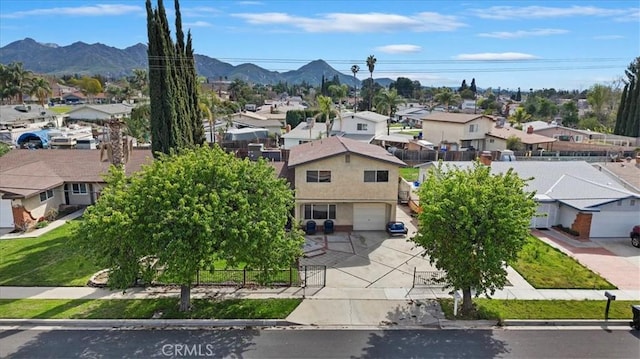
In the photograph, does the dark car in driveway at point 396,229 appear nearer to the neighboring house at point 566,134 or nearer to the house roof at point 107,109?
the neighboring house at point 566,134

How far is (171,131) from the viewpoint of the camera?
31.5m

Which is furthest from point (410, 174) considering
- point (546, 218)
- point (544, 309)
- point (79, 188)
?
point (79, 188)

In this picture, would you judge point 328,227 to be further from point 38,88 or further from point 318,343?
point 38,88

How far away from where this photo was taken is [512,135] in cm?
5888

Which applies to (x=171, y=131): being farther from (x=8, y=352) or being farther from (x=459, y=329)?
(x=459, y=329)

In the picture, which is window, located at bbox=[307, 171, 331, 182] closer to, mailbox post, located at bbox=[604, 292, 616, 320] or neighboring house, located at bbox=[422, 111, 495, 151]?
mailbox post, located at bbox=[604, 292, 616, 320]

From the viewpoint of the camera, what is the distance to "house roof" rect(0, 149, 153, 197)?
29844 millimetres

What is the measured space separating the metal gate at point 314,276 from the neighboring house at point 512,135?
1749 inches

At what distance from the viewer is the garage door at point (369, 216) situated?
29.0 m

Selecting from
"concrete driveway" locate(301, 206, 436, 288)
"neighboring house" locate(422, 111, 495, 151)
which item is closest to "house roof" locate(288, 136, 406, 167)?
"concrete driveway" locate(301, 206, 436, 288)

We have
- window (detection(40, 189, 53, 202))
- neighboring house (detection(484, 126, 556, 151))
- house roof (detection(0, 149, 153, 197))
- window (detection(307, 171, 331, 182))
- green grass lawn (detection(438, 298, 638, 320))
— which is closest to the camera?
green grass lawn (detection(438, 298, 638, 320))

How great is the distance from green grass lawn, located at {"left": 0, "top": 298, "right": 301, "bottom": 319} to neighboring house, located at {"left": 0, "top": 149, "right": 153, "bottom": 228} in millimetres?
10519

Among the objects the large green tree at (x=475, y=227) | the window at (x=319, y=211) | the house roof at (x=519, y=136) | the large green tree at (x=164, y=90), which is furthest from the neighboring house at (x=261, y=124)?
the large green tree at (x=475, y=227)

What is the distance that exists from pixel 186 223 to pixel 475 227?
35.9ft
